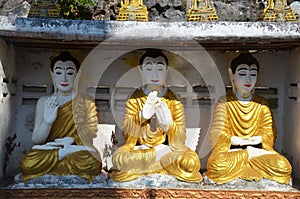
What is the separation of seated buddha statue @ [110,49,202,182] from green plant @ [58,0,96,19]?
1655mm

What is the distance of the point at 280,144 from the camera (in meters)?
4.95

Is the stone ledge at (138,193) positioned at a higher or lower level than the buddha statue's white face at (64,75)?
lower

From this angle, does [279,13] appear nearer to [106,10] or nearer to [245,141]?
[245,141]

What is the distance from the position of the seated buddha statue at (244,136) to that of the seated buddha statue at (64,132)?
47.2 inches

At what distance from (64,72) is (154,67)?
3.04 feet

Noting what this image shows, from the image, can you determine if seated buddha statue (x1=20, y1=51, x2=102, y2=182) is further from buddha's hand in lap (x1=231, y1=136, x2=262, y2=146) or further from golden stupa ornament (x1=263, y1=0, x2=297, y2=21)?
golden stupa ornament (x1=263, y1=0, x2=297, y2=21)

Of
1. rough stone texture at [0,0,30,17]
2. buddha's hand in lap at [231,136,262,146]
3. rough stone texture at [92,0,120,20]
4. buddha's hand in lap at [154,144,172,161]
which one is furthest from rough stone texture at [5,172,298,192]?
rough stone texture at [92,0,120,20]

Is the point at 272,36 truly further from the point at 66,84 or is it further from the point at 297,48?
the point at 66,84

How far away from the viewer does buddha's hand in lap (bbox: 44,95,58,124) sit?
170 inches

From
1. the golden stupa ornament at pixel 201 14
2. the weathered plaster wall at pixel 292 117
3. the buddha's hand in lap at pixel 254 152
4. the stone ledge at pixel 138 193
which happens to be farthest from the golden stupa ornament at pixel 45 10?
the weathered plaster wall at pixel 292 117

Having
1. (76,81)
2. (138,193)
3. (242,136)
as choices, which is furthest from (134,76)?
(138,193)

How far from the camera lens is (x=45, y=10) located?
14.3ft

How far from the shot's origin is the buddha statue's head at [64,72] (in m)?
4.50

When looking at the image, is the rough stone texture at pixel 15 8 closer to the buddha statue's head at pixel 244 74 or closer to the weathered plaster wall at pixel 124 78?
the weathered plaster wall at pixel 124 78
